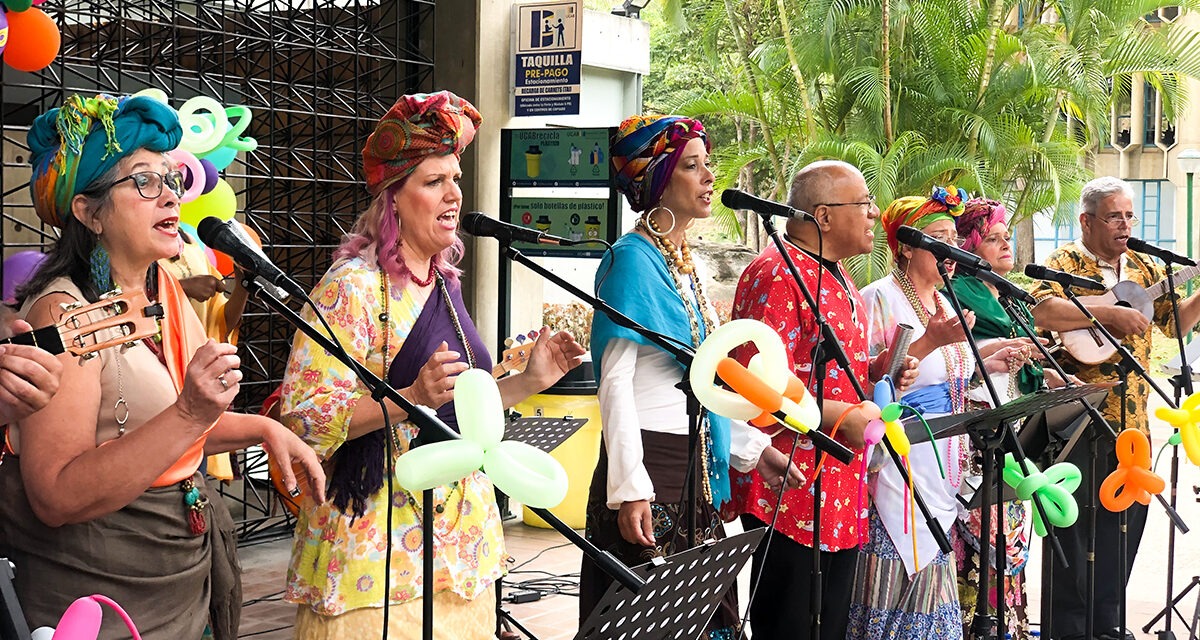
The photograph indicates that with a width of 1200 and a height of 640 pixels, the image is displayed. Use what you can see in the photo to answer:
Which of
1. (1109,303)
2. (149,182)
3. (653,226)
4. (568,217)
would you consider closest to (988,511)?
(653,226)

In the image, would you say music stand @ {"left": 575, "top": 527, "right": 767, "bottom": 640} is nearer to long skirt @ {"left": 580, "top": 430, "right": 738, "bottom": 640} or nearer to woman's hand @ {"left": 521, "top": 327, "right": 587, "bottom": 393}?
woman's hand @ {"left": 521, "top": 327, "right": 587, "bottom": 393}

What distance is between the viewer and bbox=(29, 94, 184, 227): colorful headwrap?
243 centimetres

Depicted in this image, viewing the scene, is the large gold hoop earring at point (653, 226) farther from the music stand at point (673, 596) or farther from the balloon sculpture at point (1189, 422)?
the balloon sculpture at point (1189, 422)

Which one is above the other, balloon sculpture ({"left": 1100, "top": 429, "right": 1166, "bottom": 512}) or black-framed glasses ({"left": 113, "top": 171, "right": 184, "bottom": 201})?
black-framed glasses ({"left": 113, "top": 171, "right": 184, "bottom": 201})

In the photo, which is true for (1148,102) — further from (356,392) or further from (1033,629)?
(356,392)

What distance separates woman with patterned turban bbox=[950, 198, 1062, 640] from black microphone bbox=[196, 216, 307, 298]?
3100 mm

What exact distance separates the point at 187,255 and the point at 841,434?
2231mm

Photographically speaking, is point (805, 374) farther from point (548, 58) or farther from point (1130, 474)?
point (548, 58)

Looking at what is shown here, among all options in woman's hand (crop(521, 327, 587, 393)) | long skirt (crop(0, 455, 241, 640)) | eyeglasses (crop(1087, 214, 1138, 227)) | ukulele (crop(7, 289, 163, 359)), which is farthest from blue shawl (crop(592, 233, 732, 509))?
eyeglasses (crop(1087, 214, 1138, 227))

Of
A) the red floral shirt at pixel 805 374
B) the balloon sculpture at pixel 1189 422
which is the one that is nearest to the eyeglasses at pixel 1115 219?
the balloon sculpture at pixel 1189 422

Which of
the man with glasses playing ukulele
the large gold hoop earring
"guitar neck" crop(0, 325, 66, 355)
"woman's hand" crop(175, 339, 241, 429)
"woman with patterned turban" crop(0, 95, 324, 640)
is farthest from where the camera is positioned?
the man with glasses playing ukulele

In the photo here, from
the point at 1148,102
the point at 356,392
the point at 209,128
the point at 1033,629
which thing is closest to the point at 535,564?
the point at 1033,629

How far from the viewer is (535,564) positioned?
275 inches

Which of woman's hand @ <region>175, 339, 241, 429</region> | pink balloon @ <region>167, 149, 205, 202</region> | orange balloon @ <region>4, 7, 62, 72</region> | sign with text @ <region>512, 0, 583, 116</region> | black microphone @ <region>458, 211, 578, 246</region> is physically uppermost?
sign with text @ <region>512, 0, 583, 116</region>
